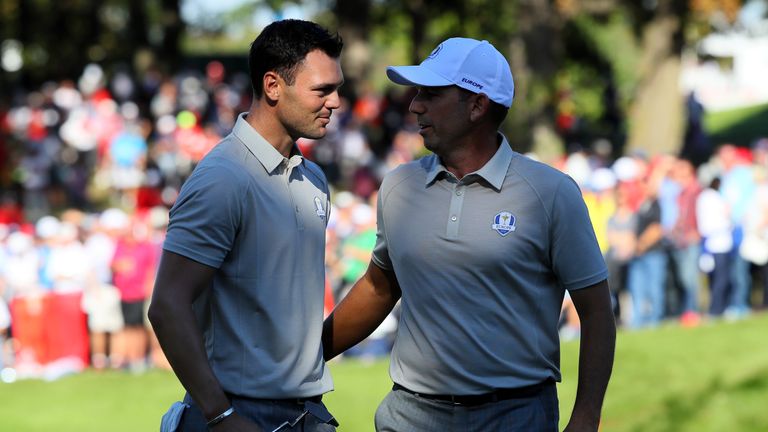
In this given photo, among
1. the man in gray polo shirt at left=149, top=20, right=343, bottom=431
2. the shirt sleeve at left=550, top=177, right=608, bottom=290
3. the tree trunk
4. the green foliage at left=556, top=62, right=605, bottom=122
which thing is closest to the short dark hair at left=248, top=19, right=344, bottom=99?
the man in gray polo shirt at left=149, top=20, right=343, bottom=431

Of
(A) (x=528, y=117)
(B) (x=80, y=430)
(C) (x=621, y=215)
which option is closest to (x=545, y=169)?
(B) (x=80, y=430)

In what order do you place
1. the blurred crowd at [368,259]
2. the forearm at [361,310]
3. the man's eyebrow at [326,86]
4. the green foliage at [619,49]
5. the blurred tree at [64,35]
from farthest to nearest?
the green foliage at [619,49], the blurred tree at [64,35], the blurred crowd at [368,259], the forearm at [361,310], the man's eyebrow at [326,86]

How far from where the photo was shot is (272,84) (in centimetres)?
439

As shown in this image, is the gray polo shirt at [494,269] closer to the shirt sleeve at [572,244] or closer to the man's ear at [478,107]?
the shirt sleeve at [572,244]

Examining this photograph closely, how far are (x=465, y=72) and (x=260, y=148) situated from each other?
2.55 feet

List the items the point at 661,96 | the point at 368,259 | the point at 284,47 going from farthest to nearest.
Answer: the point at 661,96 < the point at 368,259 < the point at 284,47

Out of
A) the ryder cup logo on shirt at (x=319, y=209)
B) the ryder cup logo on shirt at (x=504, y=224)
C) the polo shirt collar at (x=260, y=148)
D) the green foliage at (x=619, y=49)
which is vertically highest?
the green foliage at (x=619, y=49)

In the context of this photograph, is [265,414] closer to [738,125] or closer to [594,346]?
[594,346]

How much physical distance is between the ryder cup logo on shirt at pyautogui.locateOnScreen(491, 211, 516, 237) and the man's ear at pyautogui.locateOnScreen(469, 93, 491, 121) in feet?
1.20

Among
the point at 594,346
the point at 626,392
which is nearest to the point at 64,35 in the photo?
the point at 626,392

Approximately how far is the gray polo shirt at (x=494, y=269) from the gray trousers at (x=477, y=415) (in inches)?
2.8

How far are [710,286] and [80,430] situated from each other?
7656 millimetres

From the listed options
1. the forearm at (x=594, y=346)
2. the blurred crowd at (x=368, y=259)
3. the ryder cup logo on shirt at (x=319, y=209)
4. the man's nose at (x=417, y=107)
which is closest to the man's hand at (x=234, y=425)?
the ryder cup logo on shirt at (x=319, y=209)

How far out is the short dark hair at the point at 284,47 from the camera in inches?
172
